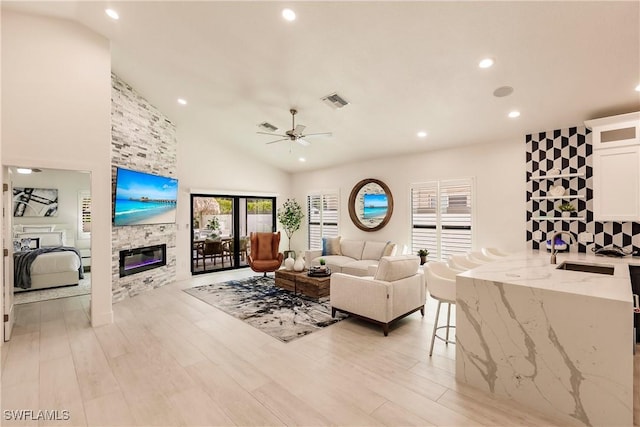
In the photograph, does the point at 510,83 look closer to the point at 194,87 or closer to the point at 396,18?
the point at 396,18

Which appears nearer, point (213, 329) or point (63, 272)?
point (213, 329)

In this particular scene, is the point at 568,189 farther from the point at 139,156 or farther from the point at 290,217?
the point at 139,156

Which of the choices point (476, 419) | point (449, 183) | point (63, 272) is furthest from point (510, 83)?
point (63, 272)

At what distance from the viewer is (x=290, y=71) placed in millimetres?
4043

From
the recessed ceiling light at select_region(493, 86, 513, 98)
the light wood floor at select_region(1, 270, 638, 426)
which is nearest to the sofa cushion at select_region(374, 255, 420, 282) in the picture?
the light wood floor at select_region(1, 270, 638, 426)

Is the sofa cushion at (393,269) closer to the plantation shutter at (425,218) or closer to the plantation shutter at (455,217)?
the plantation shutter at (455,217)

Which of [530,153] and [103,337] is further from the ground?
[530,153]

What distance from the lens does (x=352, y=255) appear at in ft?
23.6

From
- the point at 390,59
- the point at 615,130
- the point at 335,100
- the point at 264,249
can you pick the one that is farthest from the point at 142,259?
the point at 615,130

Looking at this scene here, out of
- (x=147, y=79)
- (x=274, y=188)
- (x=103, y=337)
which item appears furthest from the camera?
(x=274, y=188)

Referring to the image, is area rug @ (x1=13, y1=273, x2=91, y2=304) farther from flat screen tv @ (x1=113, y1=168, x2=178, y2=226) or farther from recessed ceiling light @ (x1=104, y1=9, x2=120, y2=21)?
recessed ceiling light @ (x1=104, y1=9, x2=120, y2=21)

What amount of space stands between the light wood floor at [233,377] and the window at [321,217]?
4.41 meters

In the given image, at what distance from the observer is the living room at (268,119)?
348 cm

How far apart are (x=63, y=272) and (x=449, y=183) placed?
8178mm
